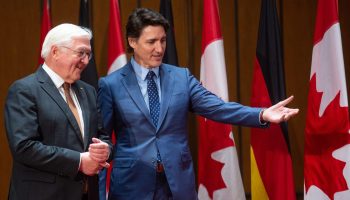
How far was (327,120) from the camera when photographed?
2871 millimetres

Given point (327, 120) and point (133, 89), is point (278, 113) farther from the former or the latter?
point (327, 120)

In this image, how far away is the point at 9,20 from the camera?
363cm

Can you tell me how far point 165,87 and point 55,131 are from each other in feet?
1.93

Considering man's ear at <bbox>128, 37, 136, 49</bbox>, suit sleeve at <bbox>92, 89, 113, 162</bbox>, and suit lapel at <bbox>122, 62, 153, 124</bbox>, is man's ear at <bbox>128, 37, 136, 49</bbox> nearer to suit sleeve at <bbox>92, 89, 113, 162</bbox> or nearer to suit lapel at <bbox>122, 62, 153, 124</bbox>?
suit lapel at <bbox>122, 62, 153, 124</bbox>

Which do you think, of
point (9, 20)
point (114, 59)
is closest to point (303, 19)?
point (114, 59)

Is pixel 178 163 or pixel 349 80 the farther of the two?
pixel 349 80

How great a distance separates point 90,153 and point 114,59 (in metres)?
1.57

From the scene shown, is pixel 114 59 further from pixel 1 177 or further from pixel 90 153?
pixel 90 153

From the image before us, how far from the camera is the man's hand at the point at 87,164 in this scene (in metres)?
1.81

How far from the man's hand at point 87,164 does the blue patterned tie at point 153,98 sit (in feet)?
1.40

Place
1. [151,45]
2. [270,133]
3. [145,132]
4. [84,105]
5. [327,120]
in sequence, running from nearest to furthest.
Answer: [84,105] < [145,132] < [151,45] < [327,120] < [270,133]

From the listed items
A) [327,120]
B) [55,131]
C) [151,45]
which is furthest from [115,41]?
[55,131]

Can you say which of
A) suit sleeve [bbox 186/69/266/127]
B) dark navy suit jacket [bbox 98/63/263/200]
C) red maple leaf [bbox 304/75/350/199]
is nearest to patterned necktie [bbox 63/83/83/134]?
dark navy suit jacket [bbox 98/63/263/200]

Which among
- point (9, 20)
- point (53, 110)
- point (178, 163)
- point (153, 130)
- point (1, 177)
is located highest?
point (9, 20)
